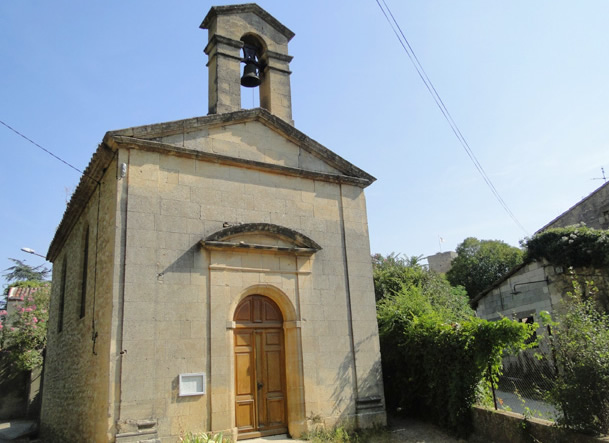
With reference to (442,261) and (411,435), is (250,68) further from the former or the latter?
(442,261)

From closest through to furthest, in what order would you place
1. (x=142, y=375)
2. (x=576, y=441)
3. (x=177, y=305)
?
1. (x=576, y=441)
2. (x=142, y=375)
3. (x=177, y=305)

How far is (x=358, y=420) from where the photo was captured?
9.21 m

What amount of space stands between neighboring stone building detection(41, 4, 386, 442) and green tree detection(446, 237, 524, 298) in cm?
1908

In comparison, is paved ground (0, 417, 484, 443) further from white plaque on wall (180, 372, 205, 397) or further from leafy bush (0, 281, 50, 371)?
leafy bush (0, 281, 50, 371)

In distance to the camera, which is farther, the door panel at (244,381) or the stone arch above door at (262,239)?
the stone arch above door at (262,239)

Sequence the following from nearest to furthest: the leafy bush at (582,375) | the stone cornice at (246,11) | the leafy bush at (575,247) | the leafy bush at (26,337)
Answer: the leafy bush at (582,375), the stone cornice at (246,11), the leafy bush at (575,247), the leafy bush at (26,337)

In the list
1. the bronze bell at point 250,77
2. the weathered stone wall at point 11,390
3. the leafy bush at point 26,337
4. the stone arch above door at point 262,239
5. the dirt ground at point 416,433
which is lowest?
the dirt ground at point 416,433

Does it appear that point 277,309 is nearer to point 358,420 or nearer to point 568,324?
point 358,420

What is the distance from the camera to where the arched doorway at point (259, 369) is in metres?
8.42

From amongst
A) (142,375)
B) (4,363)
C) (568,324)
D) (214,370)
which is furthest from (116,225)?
(4,363)

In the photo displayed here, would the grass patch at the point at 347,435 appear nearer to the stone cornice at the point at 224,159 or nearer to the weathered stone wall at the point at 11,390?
the stone cornice at the point at 224,159

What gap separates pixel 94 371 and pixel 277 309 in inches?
136

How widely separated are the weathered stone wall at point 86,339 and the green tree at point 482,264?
2186cm

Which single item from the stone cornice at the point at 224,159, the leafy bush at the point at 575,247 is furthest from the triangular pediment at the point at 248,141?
the leafy bush at the point at 575,247
